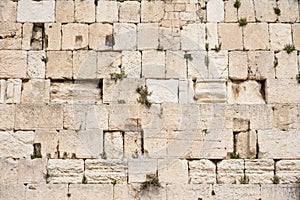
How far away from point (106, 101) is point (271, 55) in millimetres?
2723

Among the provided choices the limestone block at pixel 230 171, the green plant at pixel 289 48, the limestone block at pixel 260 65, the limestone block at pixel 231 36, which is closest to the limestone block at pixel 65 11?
the limestone block at pixel 231 36

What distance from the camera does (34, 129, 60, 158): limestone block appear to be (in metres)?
9.31

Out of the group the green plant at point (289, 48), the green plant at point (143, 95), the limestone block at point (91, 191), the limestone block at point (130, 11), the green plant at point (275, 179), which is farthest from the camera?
the limestone block at point (130, 11)

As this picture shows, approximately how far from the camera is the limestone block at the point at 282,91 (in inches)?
380

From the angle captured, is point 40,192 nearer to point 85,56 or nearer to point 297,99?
point 85,56

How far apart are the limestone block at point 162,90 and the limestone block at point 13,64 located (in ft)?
6.47

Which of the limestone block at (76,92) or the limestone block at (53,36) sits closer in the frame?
the limestone block at (76,92)

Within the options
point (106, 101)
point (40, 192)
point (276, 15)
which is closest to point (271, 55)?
point (276, 15)

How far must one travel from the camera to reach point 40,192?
905 centimetres

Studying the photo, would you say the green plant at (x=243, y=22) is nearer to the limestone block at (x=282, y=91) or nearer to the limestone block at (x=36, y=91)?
the limestone block at (x=282, y=91)

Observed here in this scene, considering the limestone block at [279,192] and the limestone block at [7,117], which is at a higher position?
the limestone block at [7,117]

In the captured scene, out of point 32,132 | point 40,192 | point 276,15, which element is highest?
point 276,15

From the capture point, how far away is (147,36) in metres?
9.89

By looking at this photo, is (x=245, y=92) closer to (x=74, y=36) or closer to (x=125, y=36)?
(x=125, y=36)
